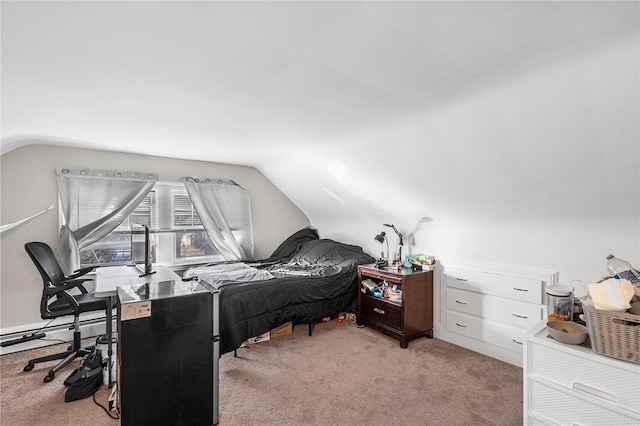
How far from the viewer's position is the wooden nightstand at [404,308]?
9.82ft

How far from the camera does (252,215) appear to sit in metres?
4.61

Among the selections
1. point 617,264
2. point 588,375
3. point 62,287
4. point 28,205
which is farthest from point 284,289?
point 28,205

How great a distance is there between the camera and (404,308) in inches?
118

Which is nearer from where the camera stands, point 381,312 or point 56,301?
point 56,301

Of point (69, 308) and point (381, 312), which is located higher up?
point (69, 308)

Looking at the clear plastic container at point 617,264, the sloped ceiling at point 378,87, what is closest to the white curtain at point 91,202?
the sloped ceiling at point 378,87

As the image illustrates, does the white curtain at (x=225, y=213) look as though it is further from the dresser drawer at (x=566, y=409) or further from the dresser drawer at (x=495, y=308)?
the dresser drawer at (x=566, y=409)

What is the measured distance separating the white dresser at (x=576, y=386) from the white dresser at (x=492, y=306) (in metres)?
1.30

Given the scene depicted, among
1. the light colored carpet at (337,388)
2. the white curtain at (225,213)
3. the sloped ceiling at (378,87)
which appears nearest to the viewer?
the sloped ceiling at (378,87)

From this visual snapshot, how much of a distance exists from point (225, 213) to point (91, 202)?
1513 millimetres

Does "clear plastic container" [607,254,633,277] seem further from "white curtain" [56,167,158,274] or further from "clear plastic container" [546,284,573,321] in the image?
"white curtain" [56,167,158,274]

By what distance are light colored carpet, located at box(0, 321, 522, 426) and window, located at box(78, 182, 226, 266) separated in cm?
110

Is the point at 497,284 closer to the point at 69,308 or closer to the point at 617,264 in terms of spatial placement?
the point at 617,264

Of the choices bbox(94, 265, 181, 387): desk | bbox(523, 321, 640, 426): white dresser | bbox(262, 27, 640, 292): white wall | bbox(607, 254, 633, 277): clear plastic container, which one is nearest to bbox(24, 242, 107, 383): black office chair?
bbox(94, 265, 181, 387): desk
